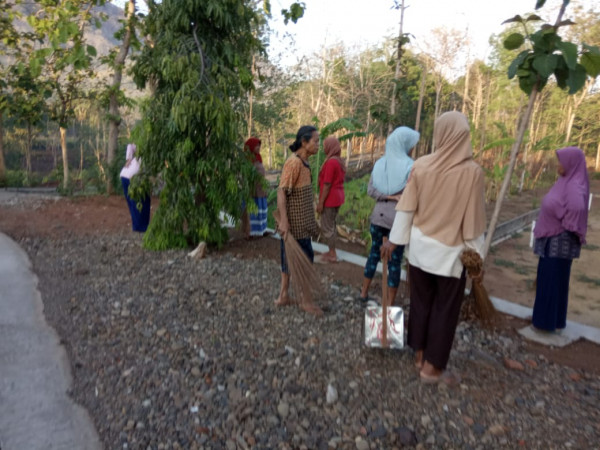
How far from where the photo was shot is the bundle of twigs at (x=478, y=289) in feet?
9.83

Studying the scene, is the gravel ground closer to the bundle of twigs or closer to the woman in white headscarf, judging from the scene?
the bundle of twigs

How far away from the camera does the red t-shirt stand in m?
5.88

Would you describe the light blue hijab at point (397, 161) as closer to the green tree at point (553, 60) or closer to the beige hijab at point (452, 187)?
the green tree at point (553, 60)

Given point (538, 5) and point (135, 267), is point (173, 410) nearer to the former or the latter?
point (135, 267)

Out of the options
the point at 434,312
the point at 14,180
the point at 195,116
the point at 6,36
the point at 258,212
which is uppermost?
the point at 6,36

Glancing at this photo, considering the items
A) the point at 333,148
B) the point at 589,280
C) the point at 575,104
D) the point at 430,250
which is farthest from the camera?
the point at 575,104

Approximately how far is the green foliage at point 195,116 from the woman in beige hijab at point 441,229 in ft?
9.95

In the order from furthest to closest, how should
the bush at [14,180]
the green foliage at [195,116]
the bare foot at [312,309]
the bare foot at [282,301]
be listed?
the bush at [14,180], the green foliage at [195,116], the bare foot at [282,301], the bare foot at [312,309]

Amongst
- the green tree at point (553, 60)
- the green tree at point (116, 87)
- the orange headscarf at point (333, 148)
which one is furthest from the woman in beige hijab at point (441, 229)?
the green tree at point (116, 87)

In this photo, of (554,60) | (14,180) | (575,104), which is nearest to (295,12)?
(554,60)

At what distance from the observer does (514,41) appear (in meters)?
4.05

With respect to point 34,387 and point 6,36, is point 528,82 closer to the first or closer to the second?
point 34,387

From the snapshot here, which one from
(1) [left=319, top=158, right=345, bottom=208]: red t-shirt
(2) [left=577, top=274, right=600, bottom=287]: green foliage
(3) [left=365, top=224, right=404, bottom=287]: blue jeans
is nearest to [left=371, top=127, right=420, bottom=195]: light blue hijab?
(3) [left=365, top=224, right=404, bottom=287]: blue jeans

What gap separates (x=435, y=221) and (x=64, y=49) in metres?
7.62
